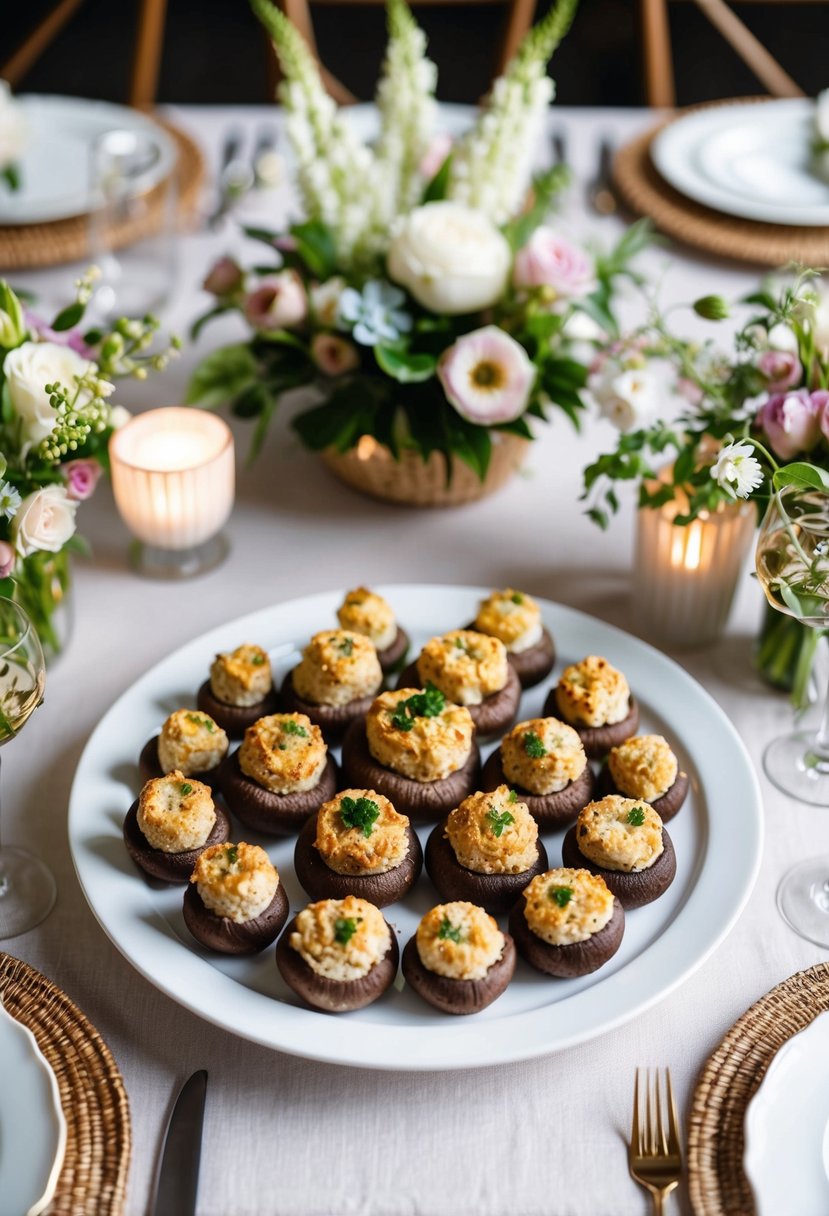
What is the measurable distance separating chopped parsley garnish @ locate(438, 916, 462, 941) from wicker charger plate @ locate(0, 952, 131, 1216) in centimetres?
32

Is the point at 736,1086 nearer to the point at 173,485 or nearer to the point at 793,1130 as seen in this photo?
the point at 793,1130

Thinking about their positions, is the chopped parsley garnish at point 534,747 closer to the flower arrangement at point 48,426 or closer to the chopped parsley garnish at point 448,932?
the chopped parsley garnish at point 448,932

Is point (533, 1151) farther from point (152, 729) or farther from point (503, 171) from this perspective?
point (503, 171)

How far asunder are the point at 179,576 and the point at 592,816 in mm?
740

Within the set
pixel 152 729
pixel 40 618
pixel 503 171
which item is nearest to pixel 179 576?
pixel 40 618

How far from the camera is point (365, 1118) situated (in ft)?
3.67

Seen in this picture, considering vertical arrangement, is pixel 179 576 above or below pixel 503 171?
below

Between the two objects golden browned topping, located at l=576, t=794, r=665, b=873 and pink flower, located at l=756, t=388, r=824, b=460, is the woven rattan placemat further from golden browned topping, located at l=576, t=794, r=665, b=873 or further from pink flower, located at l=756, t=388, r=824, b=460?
golden browned topping, located at l=576, t=794, r=665, b=873

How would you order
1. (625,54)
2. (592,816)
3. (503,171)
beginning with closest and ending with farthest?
(592,816) → (503,171) → (625,54)

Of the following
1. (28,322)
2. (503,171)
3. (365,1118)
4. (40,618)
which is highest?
(503,171)

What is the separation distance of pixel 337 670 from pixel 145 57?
2033mm

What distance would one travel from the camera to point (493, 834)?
47.2 inches

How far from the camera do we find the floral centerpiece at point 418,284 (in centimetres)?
157

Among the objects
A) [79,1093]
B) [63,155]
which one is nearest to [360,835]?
[79,1093]
